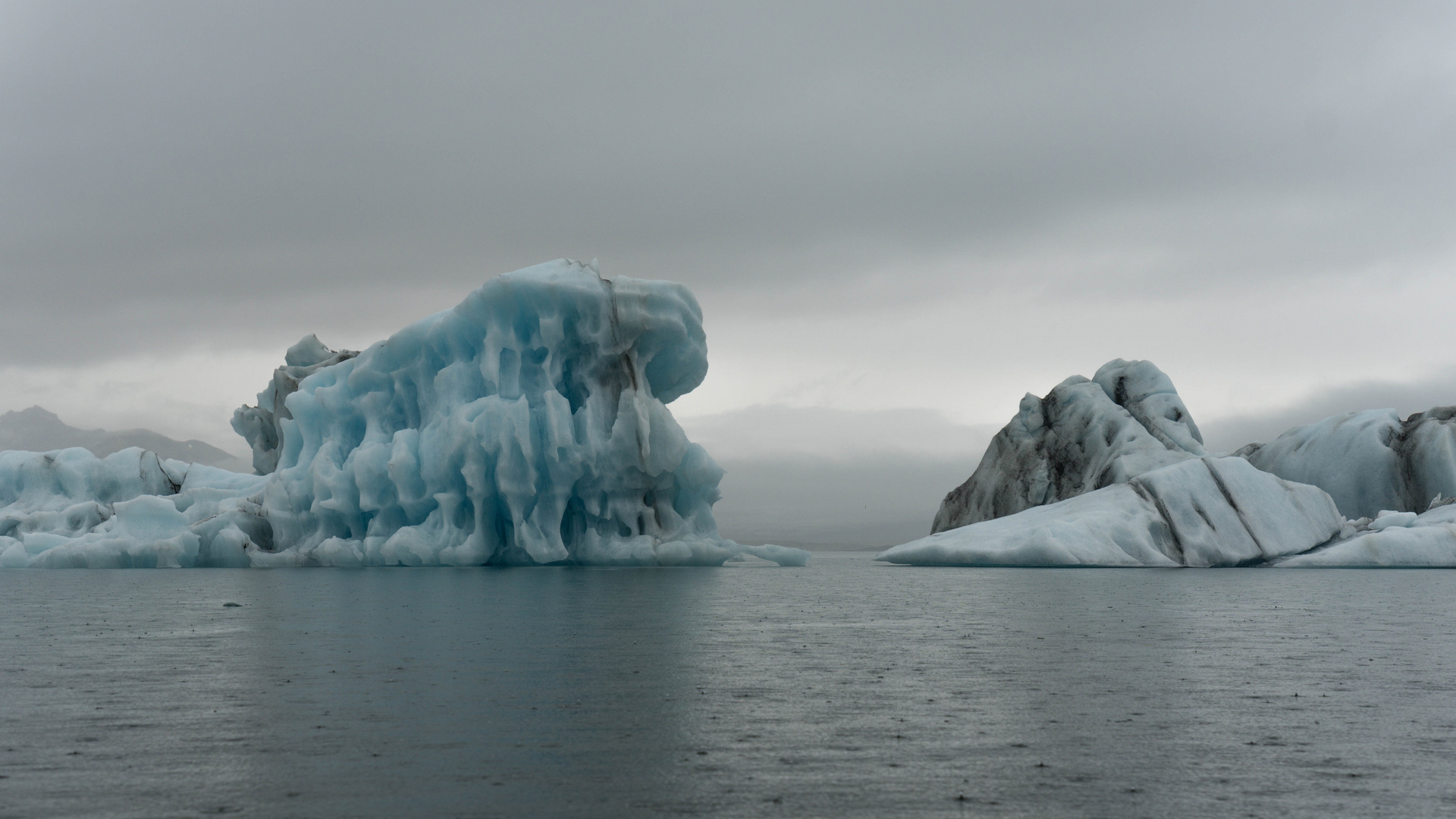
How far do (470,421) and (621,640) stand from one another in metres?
18.0

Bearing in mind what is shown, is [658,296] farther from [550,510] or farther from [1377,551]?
[1377,551]

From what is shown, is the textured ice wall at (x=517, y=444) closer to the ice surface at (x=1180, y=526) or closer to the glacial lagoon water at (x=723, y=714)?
the ice surface at (x=1180, y=526)

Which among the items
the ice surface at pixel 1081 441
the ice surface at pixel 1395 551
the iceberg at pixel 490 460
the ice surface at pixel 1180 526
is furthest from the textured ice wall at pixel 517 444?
the ice surface at pixel 1395 551

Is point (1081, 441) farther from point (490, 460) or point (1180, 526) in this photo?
point (490, 460)

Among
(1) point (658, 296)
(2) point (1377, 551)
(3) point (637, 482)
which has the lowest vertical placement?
(2) point (1377, 551)

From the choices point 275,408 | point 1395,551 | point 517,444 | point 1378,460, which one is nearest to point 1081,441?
point 1378,460

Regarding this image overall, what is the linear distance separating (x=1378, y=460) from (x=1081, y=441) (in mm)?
10202

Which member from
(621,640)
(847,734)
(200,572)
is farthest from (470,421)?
(847,734)

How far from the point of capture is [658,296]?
29516 millimetres

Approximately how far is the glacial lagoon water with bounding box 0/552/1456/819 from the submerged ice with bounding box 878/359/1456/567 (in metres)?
14.8

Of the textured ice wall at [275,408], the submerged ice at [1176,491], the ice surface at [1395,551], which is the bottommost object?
the ice surface at [1395,551]

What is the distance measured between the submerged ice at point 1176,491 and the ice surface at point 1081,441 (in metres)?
0.06

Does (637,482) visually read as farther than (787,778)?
Yes

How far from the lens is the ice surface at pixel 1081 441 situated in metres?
38.9
